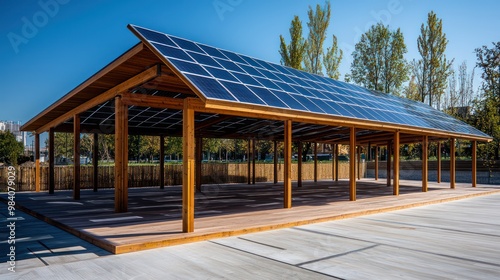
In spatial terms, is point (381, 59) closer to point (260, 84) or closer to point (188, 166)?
point (260, 84)

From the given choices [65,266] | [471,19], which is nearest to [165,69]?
[65,266]

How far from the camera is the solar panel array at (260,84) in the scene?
830 centimetres

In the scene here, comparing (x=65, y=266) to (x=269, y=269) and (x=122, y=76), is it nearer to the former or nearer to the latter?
(x=269, y=269)

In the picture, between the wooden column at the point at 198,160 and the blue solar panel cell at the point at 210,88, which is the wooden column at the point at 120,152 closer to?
the blue solar panel cell at the point at 210,88

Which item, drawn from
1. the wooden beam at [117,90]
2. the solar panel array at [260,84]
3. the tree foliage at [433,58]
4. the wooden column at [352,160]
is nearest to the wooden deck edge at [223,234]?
the wooden column at [352,160]

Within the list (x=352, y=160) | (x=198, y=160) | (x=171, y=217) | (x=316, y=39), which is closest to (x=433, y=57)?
(x=316, y=39)

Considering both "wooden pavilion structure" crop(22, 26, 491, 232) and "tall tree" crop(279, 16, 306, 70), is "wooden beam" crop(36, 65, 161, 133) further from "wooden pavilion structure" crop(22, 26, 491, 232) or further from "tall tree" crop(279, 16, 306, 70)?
"tall tree" crop(279, 16, 306, 70)

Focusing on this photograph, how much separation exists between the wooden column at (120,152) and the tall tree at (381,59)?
28.3 m

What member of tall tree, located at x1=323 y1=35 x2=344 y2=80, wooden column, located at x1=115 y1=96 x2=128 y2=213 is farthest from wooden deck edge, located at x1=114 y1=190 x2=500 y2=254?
tall tree, located at x1=323 y1=35 x2=344 y2=80

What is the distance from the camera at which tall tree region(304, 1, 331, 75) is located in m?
32.3

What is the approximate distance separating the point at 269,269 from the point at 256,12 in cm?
1267

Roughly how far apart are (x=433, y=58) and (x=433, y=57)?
10cm

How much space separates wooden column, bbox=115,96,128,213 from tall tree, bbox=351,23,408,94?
2827cm

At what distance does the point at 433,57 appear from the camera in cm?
3412
